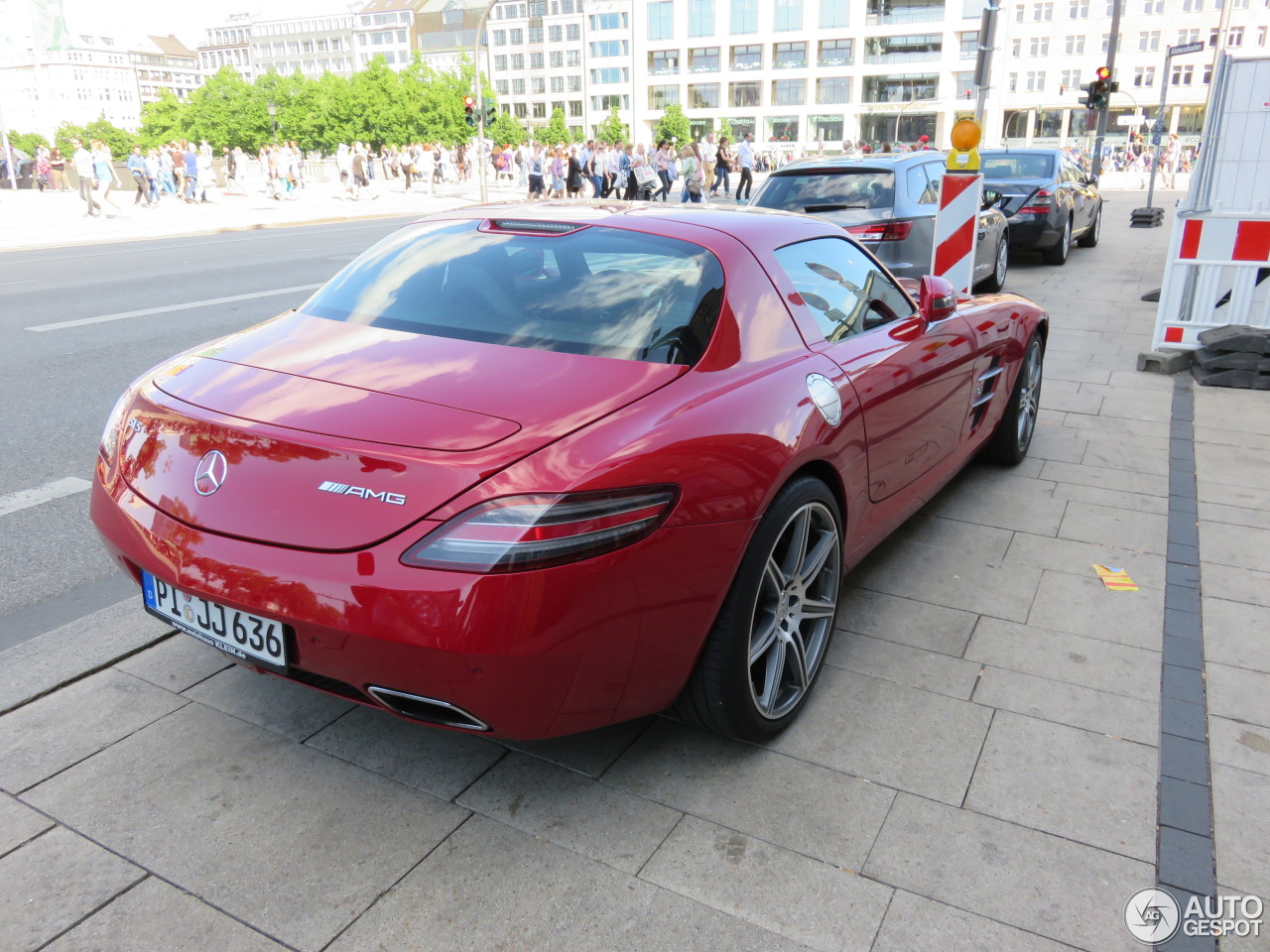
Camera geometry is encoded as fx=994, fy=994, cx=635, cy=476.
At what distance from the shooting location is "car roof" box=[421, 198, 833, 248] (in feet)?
10.6

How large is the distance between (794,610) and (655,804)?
686mm

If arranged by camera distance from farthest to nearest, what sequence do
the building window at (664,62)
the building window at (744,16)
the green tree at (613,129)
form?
the building window at (664,62)
the green tree at (613,129)
the building window at (744,16)

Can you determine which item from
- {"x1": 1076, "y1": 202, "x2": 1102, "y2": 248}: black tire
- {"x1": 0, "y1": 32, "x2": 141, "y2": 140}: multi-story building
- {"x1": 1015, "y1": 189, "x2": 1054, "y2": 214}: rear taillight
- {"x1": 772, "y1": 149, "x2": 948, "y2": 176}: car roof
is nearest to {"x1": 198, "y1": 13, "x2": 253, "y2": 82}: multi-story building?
{"x1": 0, "y1": 32, "x2": 141, "y2": 140}: multi-story building

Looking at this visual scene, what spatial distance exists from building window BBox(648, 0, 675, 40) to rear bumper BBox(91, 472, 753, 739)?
11261 centimetres

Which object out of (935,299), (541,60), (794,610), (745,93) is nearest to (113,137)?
(541,60)

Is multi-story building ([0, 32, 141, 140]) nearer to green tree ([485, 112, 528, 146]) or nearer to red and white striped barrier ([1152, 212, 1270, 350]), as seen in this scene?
green tree ([485, 112, 528, 146])

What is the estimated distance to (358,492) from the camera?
2.15 metres

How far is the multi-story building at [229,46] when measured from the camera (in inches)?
7165

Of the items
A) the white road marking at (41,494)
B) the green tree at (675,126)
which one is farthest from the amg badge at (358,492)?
the green tree at (675,126)

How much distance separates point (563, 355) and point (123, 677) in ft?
5.84

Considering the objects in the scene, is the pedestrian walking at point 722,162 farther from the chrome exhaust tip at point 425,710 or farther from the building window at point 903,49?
the building window at point 903,49

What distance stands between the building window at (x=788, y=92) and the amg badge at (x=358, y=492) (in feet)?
347

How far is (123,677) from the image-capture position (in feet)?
10.2

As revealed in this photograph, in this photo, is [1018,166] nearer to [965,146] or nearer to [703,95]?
[965,146]
